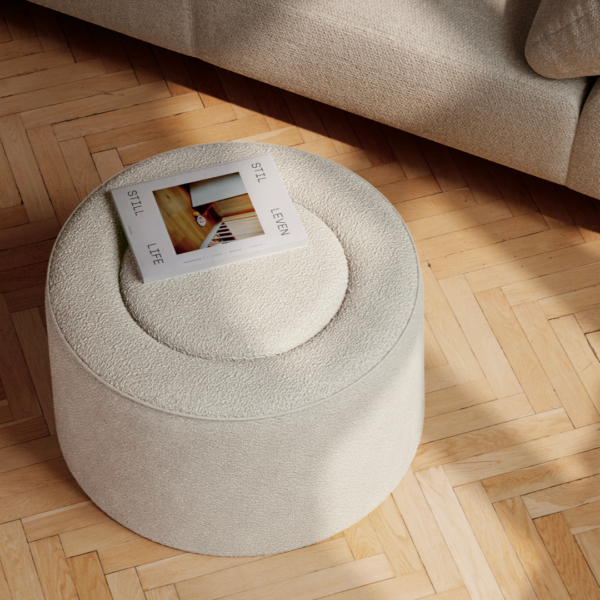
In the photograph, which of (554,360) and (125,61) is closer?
(554,360)

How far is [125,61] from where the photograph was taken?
7.14 ft

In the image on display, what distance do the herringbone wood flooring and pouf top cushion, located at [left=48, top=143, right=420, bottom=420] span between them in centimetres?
44

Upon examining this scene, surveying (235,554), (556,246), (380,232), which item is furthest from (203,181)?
(556,246)

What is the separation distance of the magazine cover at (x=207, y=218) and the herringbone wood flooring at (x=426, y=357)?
1.69ft

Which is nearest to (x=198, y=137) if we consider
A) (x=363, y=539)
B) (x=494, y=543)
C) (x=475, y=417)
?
(x=475, y=417)

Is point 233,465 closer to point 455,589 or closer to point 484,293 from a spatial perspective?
point 455,589

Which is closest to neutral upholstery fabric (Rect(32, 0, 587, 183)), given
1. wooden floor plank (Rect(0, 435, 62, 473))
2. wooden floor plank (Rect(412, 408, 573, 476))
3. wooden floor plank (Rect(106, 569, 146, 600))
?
wooden floor plank (Rect(412, 408, 573, 476))

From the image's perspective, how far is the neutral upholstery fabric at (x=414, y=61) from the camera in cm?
168

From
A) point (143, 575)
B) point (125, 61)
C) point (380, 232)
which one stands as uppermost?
point (380, 232)

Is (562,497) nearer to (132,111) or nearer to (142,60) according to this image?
(132,111)

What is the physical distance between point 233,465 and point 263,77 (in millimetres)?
1119

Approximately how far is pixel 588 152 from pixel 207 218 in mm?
917

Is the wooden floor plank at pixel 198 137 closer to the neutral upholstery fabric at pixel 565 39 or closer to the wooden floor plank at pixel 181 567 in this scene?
the neutral upholstery fabric at pixel 565 39

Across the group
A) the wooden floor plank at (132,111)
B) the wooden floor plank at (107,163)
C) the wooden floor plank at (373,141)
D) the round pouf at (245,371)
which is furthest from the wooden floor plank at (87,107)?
the round pouf at (245,371)
